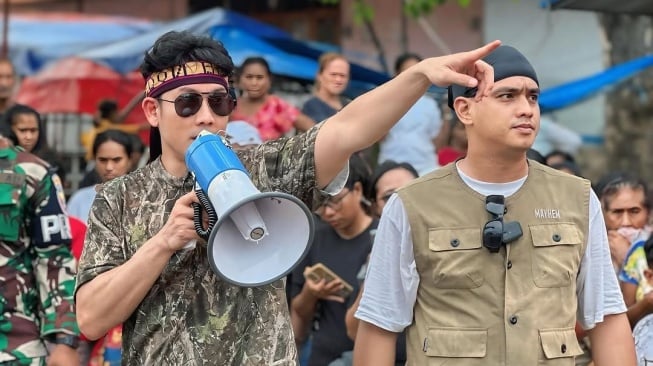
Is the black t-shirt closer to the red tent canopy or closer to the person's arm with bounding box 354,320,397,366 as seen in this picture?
the person's arm with bounding box 354,320,397,366

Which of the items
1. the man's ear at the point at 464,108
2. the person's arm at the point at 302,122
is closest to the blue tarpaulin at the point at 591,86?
the person's arm at the point at 302,122

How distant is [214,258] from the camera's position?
10.6ft

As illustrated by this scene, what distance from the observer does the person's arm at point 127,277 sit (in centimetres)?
331

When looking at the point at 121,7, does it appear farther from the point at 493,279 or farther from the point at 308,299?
the point at 493,279

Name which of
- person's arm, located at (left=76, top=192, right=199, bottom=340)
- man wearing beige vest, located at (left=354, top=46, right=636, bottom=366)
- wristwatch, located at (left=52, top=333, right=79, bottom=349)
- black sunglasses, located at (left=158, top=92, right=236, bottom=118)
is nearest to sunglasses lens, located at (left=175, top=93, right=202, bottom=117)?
black sunglasses, located at (left=158, top=92, right=236, bottom=118)

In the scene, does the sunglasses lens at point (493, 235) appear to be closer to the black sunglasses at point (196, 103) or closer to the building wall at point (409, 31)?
the black sunglasses at point (196, 103)

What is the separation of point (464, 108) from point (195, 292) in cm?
110

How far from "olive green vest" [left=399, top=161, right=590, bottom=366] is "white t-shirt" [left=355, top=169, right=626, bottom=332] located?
37 mm

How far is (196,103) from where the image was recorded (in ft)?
11.7

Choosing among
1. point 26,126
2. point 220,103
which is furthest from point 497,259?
point 26,126

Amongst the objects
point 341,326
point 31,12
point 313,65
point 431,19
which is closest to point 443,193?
point 341,326

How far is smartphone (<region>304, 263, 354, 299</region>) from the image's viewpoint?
5691 mm

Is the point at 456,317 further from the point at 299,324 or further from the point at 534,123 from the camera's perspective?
the point at 299,324

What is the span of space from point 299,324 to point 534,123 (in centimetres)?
266
